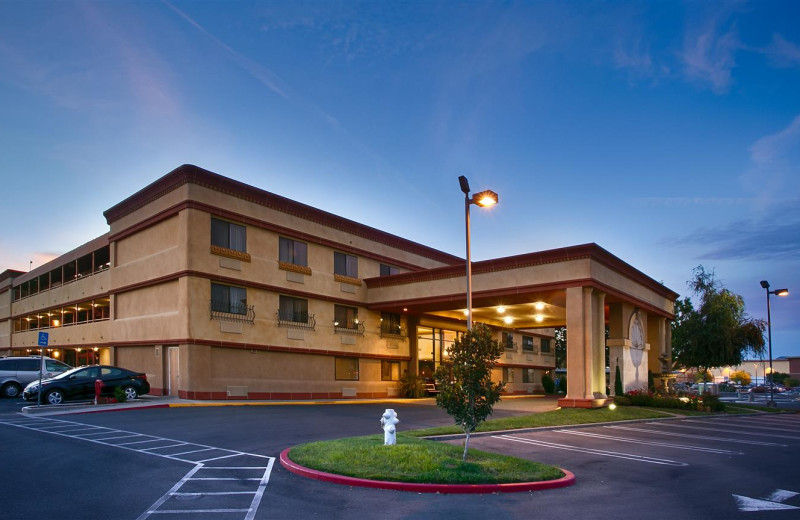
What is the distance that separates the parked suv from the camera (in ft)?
98.2

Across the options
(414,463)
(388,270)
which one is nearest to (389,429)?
(414,463)

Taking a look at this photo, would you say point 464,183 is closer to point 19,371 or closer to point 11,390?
point 19,371

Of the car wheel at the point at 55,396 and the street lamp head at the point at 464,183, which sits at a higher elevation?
the street lamp head at the point at 464,183

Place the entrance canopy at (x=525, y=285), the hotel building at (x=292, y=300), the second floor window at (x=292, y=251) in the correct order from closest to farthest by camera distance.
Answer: the hotel building at (x=292, y=300) < the entrance canopy at (x=525, y=285) < the second floor window at (x=292, y=251)

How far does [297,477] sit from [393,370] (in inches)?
1145

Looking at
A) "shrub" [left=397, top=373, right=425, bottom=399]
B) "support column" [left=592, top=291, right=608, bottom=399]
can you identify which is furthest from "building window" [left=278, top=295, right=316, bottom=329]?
"support column" [left=592, top=291, right=608, bottom=399]

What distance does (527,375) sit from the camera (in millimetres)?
56906

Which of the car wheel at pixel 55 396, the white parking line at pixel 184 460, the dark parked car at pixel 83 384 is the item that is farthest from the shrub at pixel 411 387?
the white parking line at pixel 184 460

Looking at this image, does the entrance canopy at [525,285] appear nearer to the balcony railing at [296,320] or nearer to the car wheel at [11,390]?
the balcony railing at [296,320]

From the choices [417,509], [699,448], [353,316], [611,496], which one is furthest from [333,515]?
[353,316]

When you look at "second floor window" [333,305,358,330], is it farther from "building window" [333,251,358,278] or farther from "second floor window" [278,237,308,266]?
"second floor window" [278,237,308,266]

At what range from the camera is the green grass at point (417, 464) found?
424 inches

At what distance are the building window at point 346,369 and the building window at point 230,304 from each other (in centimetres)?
686

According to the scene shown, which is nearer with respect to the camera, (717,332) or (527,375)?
(717,332)
